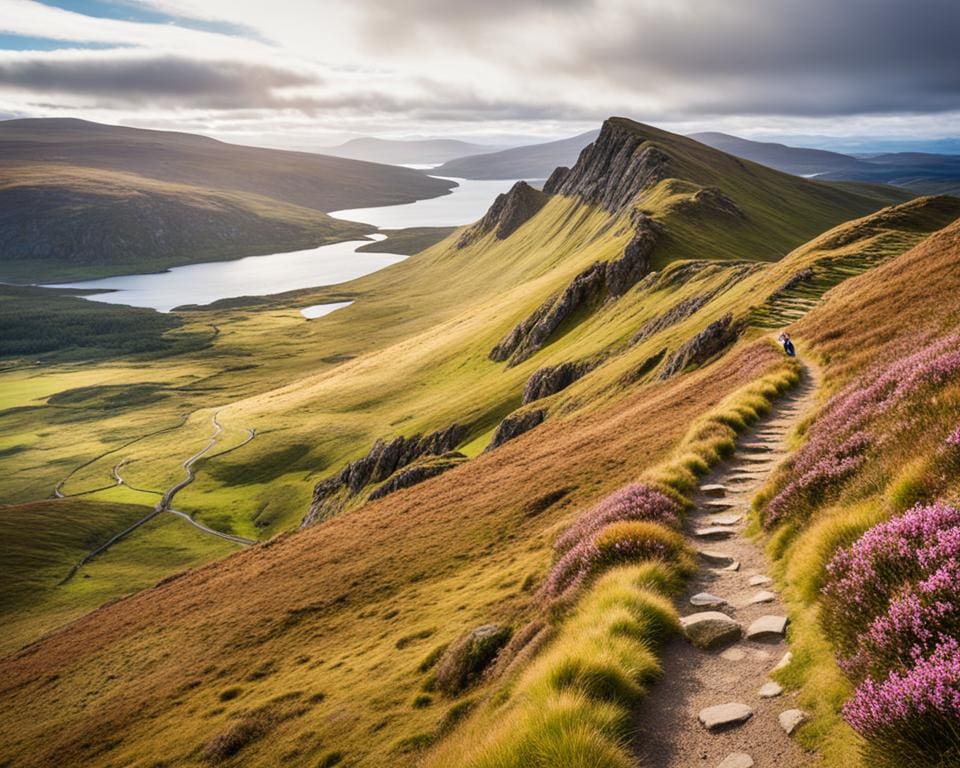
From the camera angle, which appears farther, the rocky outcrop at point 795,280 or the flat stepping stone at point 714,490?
the rocky outcrop at point 795,280

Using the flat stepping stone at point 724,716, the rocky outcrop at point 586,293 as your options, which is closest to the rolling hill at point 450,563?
the rocky outcrop at point 586,293

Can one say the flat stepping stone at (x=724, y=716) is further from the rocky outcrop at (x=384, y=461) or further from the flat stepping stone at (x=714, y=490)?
the rocky outcrop at (x=384, y=461)

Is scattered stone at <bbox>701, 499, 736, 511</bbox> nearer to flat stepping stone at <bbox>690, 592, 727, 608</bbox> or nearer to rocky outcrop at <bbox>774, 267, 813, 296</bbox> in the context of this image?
flat stepping stone at <bbox>690, 592, 727, 608</bbox>

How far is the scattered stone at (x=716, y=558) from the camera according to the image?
13406 millimetres

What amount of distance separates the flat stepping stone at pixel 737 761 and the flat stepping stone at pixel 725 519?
8.41 m

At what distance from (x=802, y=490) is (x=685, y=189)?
181 metres

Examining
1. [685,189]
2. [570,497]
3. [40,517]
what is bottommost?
[40,517]

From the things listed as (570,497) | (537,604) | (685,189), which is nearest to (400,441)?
(570,497)

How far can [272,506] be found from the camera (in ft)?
416

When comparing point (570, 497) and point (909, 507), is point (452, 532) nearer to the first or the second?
point (570, 497)

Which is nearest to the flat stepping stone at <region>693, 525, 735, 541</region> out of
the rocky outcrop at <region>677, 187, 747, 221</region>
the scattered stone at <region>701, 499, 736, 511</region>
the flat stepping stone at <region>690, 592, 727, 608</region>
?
the scattered stone at <region>701, 499, 736, 511</region>

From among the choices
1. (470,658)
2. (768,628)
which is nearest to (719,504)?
(768,628)

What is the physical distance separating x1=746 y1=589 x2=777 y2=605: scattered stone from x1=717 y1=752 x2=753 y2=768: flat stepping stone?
13.3 feet

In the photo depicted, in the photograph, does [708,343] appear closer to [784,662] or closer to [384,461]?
[784,662]
